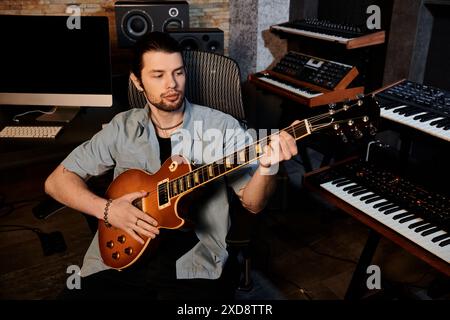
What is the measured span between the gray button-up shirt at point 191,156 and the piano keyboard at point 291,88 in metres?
1.24

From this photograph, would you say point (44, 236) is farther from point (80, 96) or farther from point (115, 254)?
point (115, 254)

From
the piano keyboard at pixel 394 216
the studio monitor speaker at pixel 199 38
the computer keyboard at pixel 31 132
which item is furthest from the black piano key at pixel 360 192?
the studio monitor speaker at pixel 199 38

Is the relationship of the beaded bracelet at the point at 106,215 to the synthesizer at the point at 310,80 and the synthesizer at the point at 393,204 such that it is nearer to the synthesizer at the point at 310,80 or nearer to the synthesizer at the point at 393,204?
the synthesizer at the point at 393,204

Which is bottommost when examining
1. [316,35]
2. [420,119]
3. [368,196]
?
[368,196]

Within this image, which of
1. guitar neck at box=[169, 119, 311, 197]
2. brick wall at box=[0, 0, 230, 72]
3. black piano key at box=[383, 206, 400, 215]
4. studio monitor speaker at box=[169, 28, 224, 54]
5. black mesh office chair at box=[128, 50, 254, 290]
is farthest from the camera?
brick wall at box=[0, 0, 230, 72]

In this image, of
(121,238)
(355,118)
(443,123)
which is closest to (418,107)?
(443,123)

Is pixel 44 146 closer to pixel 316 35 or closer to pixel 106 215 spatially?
pixel 106 215

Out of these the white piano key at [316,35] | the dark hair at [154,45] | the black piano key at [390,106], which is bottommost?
the black piano key at [390,106]

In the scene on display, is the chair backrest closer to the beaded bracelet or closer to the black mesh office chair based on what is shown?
the black mesh office chair

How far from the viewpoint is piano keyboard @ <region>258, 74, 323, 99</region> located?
280cm

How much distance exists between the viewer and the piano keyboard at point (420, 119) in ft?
5.72

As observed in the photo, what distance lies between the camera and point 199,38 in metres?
2.93

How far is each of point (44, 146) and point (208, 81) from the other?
0.78 m

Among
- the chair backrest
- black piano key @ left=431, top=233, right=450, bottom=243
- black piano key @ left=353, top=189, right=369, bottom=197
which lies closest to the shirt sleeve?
the chair backrest
